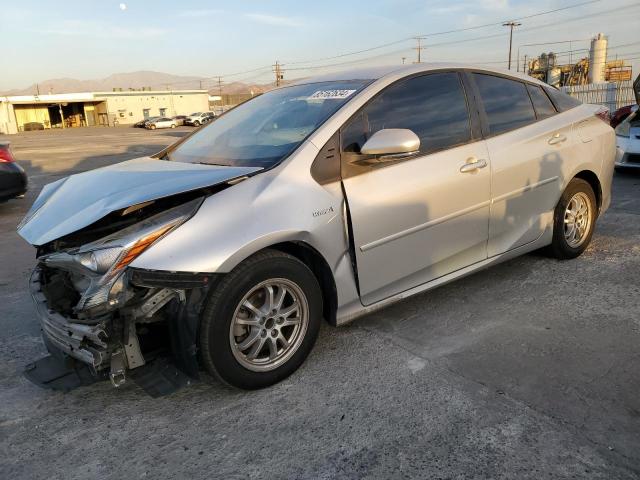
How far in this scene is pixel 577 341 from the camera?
129 inches

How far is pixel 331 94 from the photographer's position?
135 inches

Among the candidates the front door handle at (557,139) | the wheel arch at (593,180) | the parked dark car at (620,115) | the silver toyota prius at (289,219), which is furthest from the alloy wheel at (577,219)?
the parked dark car at (620,115)

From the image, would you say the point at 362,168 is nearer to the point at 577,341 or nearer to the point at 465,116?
the point at 465,116

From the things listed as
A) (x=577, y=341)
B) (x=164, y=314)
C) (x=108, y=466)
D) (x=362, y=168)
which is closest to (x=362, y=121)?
(x=362, y=168)

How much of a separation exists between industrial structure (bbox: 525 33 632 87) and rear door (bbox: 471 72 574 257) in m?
47.0

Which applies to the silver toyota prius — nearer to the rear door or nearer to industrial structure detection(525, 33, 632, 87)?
the rear door

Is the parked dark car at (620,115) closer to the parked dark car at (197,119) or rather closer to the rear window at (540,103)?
the rear window at (540,103)

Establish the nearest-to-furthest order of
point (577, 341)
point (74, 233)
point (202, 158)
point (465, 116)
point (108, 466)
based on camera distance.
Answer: point (108, 466) < point (74, 233) < point (577, 341) < point (202, 158) < point (465, 116)

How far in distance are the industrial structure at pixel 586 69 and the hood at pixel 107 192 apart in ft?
162

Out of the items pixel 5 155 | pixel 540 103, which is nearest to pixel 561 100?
pixel 540 103

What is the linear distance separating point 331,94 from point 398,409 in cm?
197

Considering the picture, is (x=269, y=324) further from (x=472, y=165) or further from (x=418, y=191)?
(x=472, y=165)

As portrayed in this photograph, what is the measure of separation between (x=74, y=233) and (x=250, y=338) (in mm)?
1026

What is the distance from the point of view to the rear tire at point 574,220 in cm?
443
